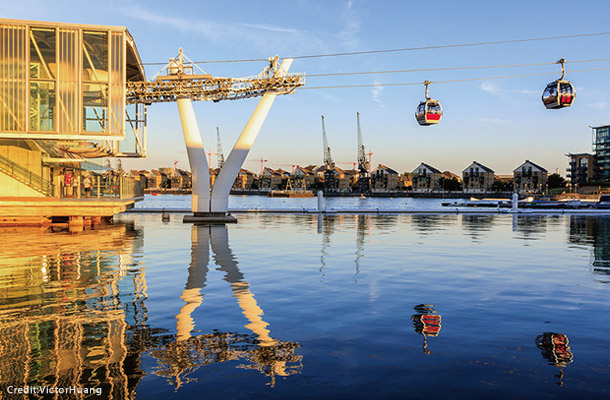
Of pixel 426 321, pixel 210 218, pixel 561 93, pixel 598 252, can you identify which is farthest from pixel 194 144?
pixel 426 321

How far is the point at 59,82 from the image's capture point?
27219 mm

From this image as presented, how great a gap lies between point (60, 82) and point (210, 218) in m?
12.3

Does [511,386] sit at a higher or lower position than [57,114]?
lower

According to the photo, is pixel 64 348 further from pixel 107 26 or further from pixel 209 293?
pixel 107 26

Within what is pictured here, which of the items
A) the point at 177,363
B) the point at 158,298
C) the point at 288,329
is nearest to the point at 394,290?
the point at 288,329

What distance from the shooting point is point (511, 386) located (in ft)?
18.6

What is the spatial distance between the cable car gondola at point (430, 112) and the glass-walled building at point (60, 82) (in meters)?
16.8

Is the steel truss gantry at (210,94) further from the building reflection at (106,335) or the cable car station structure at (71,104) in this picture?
the building reflection at (106,335)

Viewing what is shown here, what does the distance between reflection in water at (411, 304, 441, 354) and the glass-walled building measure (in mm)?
23110

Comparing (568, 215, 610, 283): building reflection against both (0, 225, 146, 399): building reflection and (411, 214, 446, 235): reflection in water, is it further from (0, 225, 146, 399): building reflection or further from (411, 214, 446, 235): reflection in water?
(0, 225, 146, 399): building reflection

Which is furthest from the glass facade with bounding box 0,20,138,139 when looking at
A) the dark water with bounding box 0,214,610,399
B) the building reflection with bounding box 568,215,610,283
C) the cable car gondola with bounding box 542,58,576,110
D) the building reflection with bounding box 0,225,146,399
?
the building reflection with bounding box 568,215,610,283

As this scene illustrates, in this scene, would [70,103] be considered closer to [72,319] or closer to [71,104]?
[71,104]

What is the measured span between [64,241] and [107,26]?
44.4ft

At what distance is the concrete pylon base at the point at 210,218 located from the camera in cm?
3312
